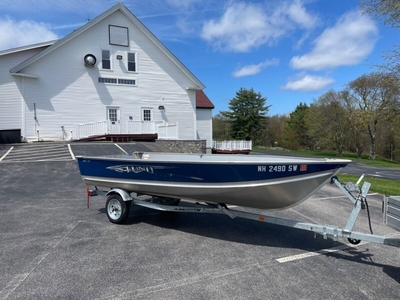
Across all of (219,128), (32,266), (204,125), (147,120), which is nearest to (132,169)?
(32,266)

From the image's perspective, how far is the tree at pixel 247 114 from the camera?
1911 inches

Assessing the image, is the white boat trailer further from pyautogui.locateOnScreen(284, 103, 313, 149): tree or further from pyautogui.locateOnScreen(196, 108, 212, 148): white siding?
pyautogui.locateOnScreen(284, 103, 313, 149): tree

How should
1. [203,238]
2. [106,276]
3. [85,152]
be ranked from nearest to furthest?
[106,276] → [203,238] → [85,152]

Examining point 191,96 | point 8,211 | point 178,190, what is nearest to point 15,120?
point 191,96

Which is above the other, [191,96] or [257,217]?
[191,96]

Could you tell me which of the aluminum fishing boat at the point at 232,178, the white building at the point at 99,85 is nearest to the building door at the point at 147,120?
the white building at the point at 99,85

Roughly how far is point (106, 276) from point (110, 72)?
1844 centimetres

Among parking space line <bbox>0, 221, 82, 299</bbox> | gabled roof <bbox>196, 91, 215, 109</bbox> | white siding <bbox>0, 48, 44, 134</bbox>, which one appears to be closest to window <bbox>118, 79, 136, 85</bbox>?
gabled roof <bbox>196, 91, 215, 109</bbox>

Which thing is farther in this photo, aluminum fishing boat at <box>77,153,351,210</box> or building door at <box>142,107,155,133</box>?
building door at <box>142,107,155,133</box>

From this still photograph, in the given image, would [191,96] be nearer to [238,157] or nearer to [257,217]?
[238,157]

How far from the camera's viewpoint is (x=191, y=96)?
21969 mm

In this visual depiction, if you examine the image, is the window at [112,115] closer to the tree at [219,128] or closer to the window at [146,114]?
the window at [146,114]

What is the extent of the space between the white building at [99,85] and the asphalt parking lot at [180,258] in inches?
521

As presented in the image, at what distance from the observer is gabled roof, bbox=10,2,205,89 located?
17391 millimetres
